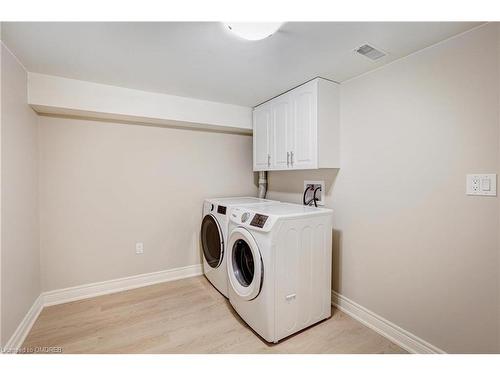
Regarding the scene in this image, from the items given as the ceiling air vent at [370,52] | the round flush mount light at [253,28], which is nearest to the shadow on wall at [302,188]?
the ceiling air vent at [370,52]

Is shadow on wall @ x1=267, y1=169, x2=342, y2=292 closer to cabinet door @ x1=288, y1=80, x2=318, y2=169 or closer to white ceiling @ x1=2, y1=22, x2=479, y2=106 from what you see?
cabinet door @ x1=288, y1=80, x2=318, y2=169

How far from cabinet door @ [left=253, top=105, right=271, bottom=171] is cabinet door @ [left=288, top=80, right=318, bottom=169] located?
40cm

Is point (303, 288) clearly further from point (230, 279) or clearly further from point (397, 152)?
point (397, 152)

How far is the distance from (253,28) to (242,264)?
1.73 metres

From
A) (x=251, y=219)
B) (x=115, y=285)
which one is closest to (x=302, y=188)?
(x=251, y=219)

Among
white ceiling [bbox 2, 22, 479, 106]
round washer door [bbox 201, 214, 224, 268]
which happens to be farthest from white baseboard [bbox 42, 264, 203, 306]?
white ceiling [bbox 2, 22, 479, 106]

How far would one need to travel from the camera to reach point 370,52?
63.1 inches

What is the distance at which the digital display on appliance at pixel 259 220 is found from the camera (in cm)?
169

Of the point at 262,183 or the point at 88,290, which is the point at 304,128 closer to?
the point at 262,183

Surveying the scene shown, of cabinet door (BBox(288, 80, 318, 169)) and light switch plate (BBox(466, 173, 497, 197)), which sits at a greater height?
cabinet door (BBox(288, 80, 318, 169))

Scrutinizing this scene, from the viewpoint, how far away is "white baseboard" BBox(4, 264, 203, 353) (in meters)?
1.68

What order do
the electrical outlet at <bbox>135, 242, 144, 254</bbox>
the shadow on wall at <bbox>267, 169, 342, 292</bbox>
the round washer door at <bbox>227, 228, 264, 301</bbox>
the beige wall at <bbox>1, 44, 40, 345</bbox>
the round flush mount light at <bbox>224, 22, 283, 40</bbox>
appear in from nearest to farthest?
the round flush mount light at <bbox>224, 22, 283, 40</bbox>
the beige wall at <bbox>1, 44, 40, 345</bbox>
the round washer door at <bbox>227, 228, 264, 301</bbox>
the shadow on wall at <bbox>267, 169, 342, 292</bbox>
the electrical outlet at <bbox>135, 242, 144, 254</bbox>

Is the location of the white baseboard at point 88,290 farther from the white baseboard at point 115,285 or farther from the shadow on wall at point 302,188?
the shadow on wall at point 302,188
